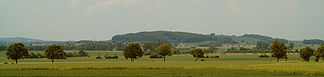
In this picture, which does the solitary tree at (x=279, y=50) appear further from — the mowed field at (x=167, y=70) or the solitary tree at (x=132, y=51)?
the solitary tree at (x=132, y=51)

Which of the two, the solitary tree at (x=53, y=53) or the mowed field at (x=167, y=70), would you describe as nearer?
the mowed field at (x=167, y=70)

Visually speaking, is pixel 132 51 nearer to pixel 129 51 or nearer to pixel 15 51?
pixel 129 51

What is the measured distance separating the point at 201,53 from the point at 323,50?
42.8m

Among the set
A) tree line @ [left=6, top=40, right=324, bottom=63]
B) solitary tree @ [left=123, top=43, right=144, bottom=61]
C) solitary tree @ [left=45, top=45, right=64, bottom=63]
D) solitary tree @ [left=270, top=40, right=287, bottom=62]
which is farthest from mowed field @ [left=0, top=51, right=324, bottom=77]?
solitary tree @ [left=123, top=43, right=144, bottom=61]

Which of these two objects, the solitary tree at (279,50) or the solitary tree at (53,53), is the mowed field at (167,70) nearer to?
the solitary tree at (279,50)

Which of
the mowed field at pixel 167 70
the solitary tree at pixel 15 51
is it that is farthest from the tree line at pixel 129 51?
the mowed field at pixel 167 70

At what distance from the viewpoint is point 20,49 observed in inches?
4390

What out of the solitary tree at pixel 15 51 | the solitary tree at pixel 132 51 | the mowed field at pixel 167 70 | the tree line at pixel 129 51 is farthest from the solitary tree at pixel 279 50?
the solitary tree at pixel 15 51

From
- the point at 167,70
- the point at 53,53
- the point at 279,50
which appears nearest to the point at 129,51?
the point at 53,53

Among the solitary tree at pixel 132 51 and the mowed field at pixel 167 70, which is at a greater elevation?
the solitary tree at pixel 132 51

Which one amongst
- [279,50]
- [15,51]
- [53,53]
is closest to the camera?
[15,51]

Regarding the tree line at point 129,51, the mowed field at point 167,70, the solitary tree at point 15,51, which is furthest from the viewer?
the tree line at point 129,51

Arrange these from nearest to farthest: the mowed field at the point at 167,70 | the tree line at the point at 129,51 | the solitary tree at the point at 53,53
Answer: the mowed field at the point at 167,70 < the tree line at the point at 129,51 < the solitary tree at the point at 53,53

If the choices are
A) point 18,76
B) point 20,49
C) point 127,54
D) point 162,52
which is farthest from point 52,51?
point 18,76
